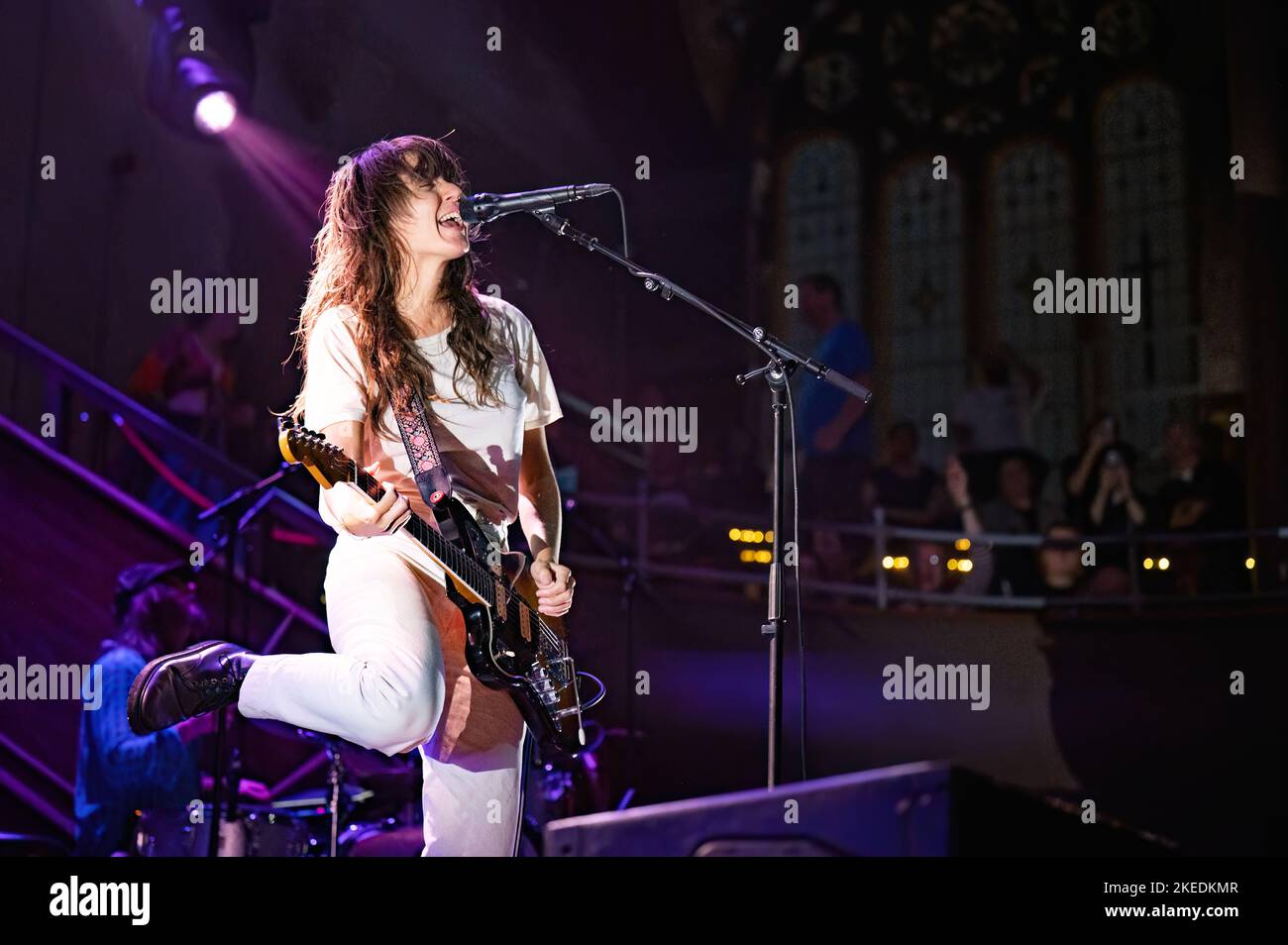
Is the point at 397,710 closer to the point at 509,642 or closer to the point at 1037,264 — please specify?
the point at 509,642

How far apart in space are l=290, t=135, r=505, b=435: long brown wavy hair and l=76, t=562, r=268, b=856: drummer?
146cm

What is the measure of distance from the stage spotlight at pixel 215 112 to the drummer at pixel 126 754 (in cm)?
167

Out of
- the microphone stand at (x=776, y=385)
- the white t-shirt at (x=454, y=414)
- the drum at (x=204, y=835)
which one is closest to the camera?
the white t-shirt at (x=454, y=414)

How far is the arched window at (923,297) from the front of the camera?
236 inches

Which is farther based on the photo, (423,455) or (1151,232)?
(1151,232)

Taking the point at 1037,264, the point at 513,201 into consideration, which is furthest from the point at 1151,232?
the point at 513,201

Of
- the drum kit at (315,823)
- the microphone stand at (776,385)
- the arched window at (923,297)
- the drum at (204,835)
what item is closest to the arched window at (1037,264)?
the arched window at (923,297)

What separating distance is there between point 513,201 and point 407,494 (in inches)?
31.4

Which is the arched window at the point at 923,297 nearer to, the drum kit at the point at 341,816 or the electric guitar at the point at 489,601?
the drum kit at the point at 341,816

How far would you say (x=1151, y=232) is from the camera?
5.62m

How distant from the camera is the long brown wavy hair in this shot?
3223 mm

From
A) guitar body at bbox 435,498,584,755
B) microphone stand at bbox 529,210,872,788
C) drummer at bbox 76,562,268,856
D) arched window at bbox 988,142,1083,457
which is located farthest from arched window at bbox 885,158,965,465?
drummer at bbox 76,562,268,856
